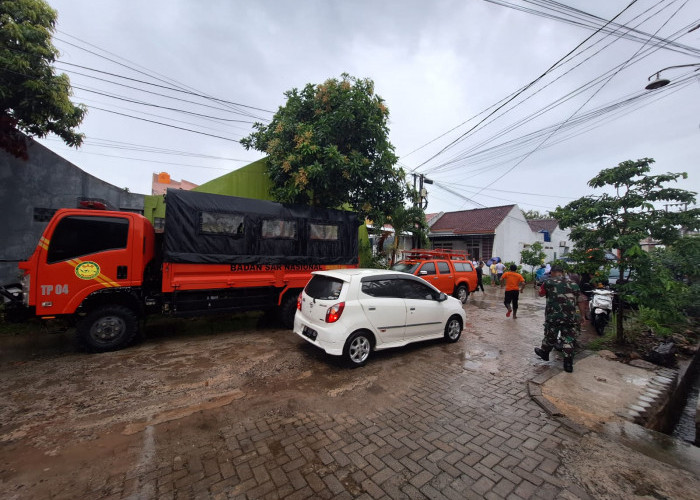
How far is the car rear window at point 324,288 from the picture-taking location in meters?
4.85

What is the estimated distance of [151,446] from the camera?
113 inches

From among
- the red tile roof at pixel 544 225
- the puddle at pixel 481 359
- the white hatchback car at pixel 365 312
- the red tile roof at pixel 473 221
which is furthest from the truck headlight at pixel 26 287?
the red tile roof at pixel 544 225

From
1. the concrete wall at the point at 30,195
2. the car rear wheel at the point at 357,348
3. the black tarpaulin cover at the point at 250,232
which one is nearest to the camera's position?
the car rear wheel at the point at 357,348

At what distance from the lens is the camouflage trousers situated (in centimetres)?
498

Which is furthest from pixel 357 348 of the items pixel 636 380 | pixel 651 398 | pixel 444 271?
pixel 444 271

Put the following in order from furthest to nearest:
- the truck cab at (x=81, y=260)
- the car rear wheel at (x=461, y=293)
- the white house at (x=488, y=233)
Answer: the white house at (x=488, y=233) < the car rear wheel at (x=461, y=293) < the truck cab at (x=81, y=260)

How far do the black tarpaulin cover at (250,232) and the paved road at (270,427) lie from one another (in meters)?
1.98

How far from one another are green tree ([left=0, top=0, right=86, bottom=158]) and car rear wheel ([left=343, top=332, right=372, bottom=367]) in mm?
8987

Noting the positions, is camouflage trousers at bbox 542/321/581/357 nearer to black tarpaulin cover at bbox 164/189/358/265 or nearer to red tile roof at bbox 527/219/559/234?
black tarpaulin cover at bbox 164/189/358/265

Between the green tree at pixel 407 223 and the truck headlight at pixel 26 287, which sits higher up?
the green tree at pixel 407 223

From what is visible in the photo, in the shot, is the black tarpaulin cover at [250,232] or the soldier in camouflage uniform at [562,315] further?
the black tarpaulin cover at [250,232]

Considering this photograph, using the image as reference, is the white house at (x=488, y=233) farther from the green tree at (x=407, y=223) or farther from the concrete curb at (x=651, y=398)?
the concrete curb at (x=651, y=398)

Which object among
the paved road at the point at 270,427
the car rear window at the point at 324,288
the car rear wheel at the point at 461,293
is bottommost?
the paved road at the point at 270,427

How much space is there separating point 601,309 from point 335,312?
23.6 feet
